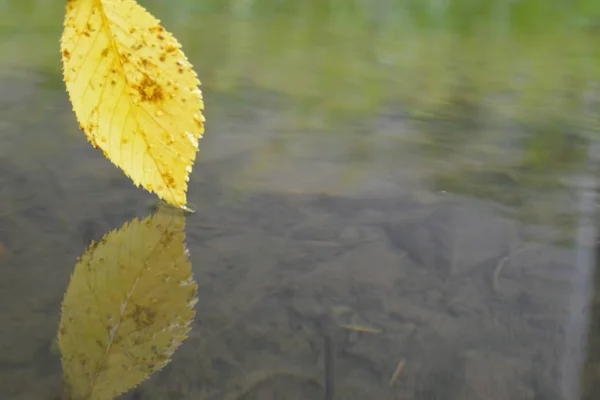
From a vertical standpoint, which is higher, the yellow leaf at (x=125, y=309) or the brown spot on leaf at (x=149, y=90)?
the brown spot on leaf at (x=149, y=90)

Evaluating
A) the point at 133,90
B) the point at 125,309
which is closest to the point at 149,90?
the point at 133,90

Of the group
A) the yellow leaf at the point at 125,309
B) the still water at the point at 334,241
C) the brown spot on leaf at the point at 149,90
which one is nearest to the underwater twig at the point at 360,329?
the still water at the point at 334,241

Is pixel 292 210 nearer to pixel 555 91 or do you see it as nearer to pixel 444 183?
pixel 444 183

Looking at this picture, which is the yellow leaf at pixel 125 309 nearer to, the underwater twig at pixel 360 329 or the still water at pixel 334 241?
the still water at pixel 334 241

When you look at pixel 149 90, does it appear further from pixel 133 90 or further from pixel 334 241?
pixel 334 241

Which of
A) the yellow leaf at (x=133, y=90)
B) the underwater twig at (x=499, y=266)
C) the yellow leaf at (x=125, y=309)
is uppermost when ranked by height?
the yellow leaf at (x=133, y=90)
